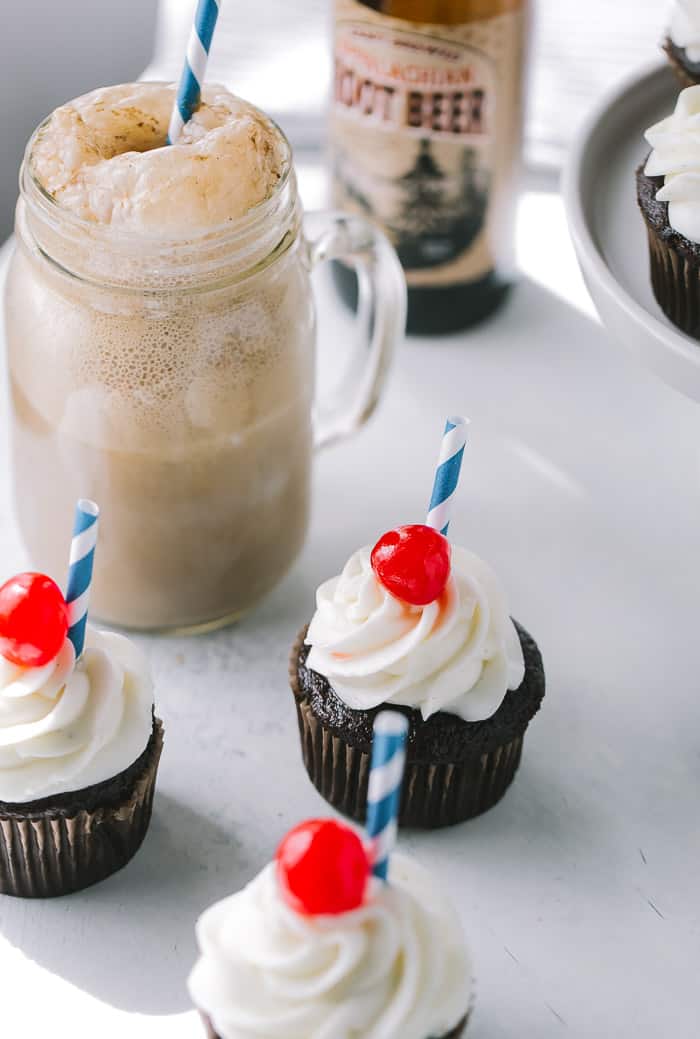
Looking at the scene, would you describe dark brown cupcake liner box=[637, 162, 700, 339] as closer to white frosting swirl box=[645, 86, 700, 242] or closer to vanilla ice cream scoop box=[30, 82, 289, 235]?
white frosting swirl box=[645, 86, 700, 242]

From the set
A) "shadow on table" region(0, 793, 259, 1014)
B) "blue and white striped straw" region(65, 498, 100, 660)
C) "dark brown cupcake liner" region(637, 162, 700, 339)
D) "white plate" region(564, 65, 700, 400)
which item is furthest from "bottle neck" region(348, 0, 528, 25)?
"shadow on table" region(0, 793, 259, 1014)

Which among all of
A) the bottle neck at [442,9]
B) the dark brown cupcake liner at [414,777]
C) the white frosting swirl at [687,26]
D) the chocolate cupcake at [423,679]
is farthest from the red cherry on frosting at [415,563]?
the bottle neck at [442,9]

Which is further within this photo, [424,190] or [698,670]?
[424,190]

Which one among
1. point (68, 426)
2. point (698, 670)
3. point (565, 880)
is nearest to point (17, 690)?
point (68, 426)

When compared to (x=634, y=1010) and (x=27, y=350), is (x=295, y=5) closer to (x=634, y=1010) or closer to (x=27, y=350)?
(x=27, y=350)

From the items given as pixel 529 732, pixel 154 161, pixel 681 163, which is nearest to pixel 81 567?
pixel 154 161

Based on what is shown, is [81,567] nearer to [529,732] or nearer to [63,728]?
[63,728]

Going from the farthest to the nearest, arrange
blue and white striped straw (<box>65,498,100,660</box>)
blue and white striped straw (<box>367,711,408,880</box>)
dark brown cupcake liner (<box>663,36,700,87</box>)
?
dark brown cupcake liner (<box>663,36,700,87</box>), blue and white striped straw (<box>65,498,100,660</box>), blue and white striped straw (<box>367,711,408,880</box>)
